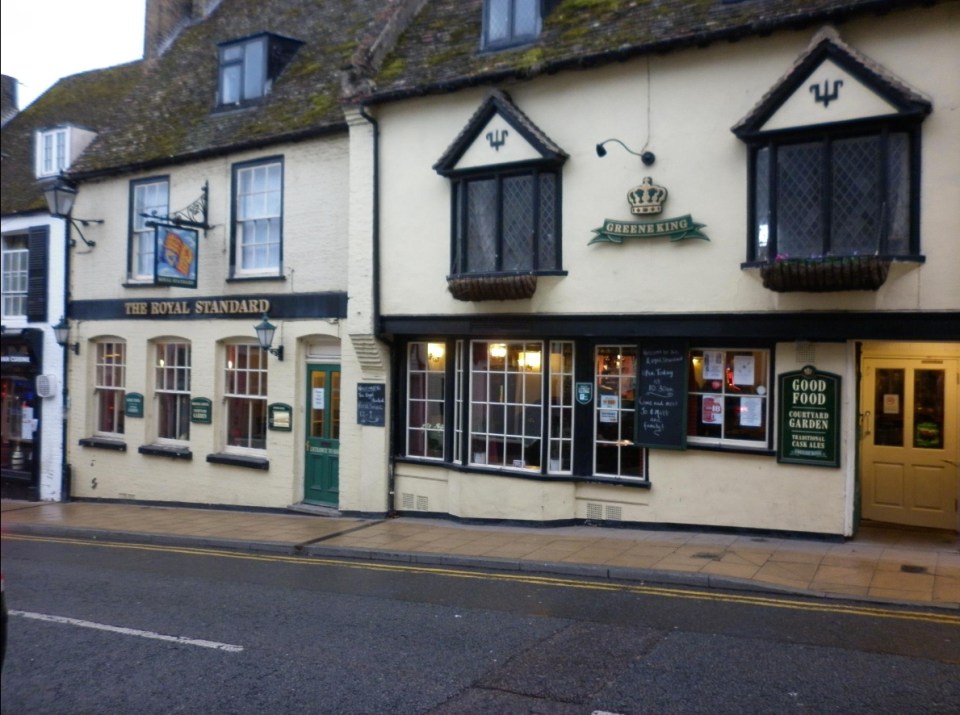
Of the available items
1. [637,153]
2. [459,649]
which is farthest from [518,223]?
[459,649]

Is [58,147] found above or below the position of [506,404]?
above

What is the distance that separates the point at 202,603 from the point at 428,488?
5.44 m

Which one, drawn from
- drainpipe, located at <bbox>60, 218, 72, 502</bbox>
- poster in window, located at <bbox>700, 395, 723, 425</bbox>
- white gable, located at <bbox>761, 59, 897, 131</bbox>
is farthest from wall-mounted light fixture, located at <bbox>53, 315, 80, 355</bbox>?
white gable, located at <bbox>761, 59, 897, 131</bbox>

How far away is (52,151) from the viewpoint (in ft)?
65.7

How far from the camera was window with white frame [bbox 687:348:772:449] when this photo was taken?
11.7m

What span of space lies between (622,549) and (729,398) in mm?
2485

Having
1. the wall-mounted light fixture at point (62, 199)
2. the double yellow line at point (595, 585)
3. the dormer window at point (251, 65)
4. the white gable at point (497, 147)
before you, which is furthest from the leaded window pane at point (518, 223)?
the wall-mounted light fixture at point (62, 199)

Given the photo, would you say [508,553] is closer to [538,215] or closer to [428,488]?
[428,488]

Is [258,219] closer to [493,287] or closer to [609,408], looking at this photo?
[493,287]

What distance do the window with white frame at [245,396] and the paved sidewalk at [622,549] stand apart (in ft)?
5.89

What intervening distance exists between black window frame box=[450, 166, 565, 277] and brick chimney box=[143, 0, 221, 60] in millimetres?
11718

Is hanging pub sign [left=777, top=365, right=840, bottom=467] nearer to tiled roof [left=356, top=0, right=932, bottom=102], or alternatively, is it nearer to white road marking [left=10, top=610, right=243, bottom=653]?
tiled roof [left=356, top=0, right=932, bottom=102]

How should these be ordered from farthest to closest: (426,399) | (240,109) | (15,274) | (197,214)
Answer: (15,274)
(240,109)
(197,214)
(426,399)

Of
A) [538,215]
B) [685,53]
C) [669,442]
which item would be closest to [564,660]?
[669,442]
